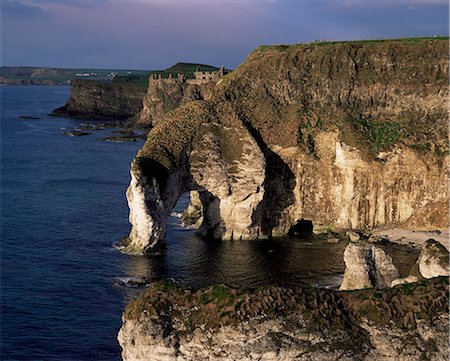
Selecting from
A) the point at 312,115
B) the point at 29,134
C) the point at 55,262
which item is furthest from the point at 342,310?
the point at 29,134

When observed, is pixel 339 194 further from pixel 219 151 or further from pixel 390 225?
pixel 219 151

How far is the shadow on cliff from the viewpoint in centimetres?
7412

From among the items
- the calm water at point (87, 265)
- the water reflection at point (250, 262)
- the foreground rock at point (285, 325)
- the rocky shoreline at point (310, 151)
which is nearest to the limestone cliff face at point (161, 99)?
the calm water at point (87, 265)

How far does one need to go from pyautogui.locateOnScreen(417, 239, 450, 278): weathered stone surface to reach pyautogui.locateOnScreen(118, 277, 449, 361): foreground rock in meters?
16.1

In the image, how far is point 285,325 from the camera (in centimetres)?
2448

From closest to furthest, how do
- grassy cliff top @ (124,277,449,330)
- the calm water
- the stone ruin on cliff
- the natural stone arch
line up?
grassy cliff top @ (124,277,449,330) < the calm water < the natural stone arch < the stone ruin on cliff

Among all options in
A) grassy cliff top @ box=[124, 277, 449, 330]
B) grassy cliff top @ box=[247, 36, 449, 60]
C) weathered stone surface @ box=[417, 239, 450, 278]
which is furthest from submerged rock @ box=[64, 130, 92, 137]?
grassy cliff top @ box=[124, 277, 449, 330]

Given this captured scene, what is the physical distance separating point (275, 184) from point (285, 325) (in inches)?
2006

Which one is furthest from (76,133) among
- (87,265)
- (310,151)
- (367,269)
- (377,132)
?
(367,269)

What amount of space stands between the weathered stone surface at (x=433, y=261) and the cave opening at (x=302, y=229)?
30323 mm

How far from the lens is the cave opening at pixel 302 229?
73.9m

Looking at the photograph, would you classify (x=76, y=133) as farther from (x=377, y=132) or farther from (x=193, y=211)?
(x=377, y=132)

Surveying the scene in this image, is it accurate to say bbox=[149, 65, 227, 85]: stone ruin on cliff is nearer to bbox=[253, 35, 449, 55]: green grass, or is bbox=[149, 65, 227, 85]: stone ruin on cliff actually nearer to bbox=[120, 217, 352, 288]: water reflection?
bbox=[253, 35, 449, 55]: green grass

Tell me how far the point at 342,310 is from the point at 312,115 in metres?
53.5
